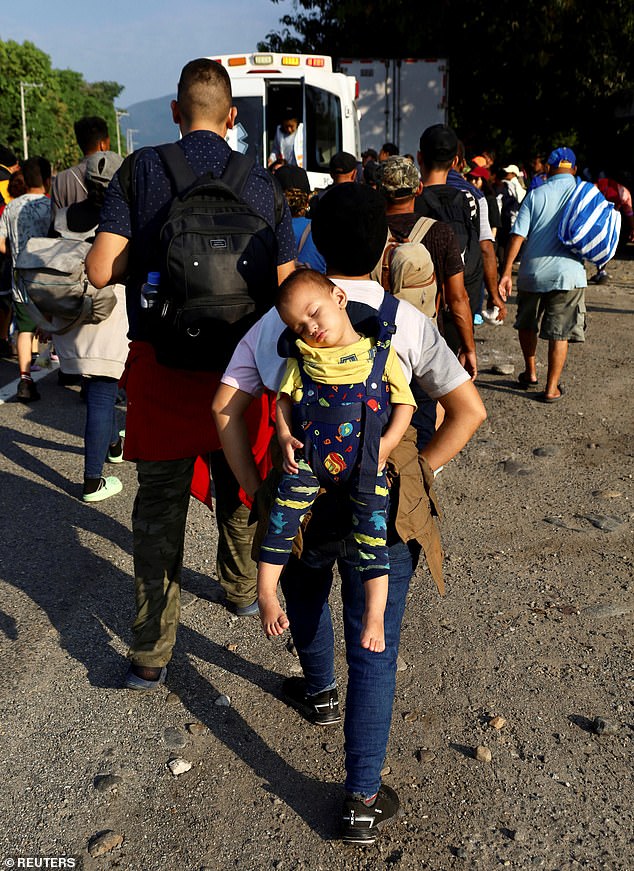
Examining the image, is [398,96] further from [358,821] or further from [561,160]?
[358,821]

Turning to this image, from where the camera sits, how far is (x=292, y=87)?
13.8 meters

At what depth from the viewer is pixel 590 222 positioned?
22.8 ft

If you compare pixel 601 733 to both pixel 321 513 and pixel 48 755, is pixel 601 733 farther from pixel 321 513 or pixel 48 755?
pixel 48 755

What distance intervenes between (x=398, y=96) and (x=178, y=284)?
52.0 feet

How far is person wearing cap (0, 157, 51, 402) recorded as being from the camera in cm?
746

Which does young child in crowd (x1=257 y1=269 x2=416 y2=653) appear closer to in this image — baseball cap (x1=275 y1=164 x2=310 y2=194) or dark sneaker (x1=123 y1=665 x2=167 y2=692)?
dark sneaker (x1=123 y1=665 x2=167 y2=692)

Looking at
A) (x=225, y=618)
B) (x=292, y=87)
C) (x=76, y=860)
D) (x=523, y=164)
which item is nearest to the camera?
(x=76, y=860)

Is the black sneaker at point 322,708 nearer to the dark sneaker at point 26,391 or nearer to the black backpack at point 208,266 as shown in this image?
the black backpack at point 208,266

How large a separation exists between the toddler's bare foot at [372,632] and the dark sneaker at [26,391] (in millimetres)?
5719

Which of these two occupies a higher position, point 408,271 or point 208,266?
point 208,266

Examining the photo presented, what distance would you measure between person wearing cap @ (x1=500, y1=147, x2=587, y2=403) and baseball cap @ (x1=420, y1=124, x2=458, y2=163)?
2.01 m

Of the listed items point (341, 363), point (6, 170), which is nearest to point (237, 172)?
point (341, 363)

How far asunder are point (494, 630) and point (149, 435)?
69.2 inches

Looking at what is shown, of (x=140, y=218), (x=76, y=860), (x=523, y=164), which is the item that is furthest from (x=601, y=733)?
(x=523, y=164)
